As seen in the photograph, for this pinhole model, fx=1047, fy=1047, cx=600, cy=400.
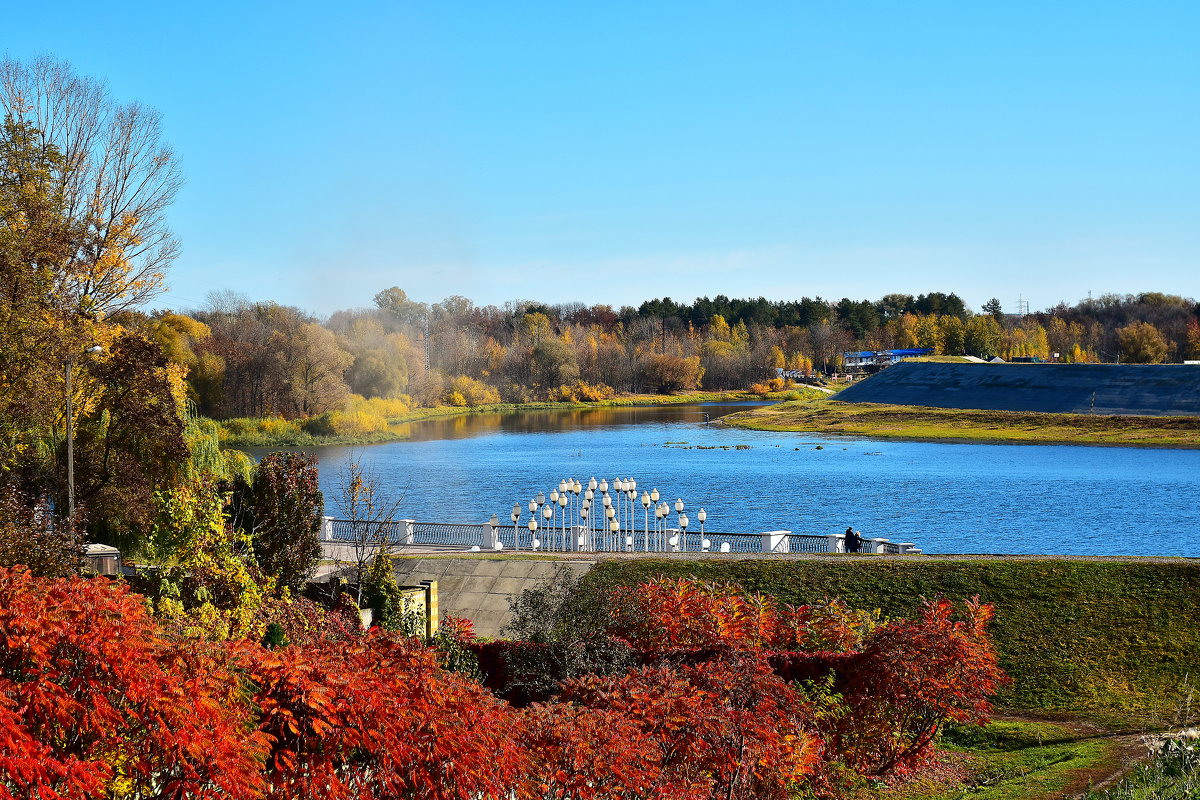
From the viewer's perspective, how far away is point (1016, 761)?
13938 millimetres

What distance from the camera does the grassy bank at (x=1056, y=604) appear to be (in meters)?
17.4

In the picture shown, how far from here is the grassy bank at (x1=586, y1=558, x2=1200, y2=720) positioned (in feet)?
57.1

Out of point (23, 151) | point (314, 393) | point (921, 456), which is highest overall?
point (23, 151)

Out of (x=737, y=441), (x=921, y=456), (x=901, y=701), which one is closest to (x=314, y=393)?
(x=737, y=441)

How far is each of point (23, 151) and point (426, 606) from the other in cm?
1353

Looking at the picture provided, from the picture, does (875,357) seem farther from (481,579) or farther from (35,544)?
(35,544)

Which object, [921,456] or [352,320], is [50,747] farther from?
[352,320]

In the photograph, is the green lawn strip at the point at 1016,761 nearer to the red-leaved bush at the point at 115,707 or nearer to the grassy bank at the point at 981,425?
the red-leaved bush at the point at 115,707

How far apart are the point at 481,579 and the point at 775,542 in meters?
8.49

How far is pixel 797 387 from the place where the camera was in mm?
144375

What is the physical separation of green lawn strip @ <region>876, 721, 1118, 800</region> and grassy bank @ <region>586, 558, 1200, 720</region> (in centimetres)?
195

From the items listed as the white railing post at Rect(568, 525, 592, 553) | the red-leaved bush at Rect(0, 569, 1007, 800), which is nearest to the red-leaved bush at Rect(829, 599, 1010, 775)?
the red-leaved bush at Rect(0, 569, 1007, 800)

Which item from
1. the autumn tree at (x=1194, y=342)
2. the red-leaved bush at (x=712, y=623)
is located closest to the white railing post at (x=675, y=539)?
the red-leaved bush at (x=712, y=623)

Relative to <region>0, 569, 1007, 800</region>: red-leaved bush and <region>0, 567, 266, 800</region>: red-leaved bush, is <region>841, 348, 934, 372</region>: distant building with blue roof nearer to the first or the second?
<region>0, 569, 1007, 800</region>: red-leaved bush
